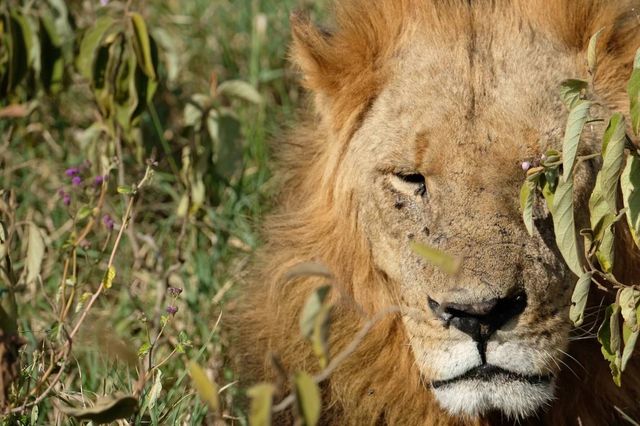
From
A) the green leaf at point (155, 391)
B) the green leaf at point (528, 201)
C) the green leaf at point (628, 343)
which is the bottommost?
the green leaf at point (155, 391)

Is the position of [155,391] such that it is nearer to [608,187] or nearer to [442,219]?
[442,219]

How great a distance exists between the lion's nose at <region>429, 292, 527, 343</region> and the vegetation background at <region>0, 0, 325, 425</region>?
945 millimetres

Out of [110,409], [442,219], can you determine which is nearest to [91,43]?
[442,219]

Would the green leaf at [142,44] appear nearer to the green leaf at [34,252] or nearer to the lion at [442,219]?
the lion at [442,219]

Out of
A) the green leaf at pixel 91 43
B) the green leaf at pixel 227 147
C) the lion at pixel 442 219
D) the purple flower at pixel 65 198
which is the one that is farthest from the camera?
the green leaf at pixel 227 147

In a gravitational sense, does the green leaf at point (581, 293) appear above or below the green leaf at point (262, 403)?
above

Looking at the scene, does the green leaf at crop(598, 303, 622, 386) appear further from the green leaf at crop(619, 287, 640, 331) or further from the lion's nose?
the lion's nose

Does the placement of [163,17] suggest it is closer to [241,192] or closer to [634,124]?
[241,192]

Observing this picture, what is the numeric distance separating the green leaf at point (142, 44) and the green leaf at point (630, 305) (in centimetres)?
235

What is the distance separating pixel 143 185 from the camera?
450cm

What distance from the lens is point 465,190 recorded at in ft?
11.8

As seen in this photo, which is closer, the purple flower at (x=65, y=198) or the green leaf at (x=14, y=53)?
the purple flower at (x=65, y=198)

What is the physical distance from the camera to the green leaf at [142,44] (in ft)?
15.9

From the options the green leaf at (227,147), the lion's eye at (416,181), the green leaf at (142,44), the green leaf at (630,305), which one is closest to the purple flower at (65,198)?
the green leaf at (142,44)
